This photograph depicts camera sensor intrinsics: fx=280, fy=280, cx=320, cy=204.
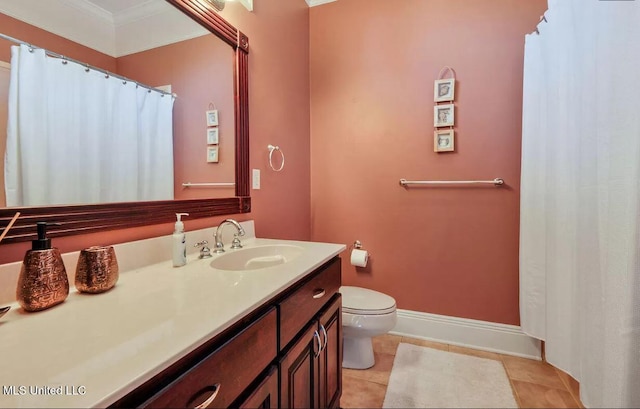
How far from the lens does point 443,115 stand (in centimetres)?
179

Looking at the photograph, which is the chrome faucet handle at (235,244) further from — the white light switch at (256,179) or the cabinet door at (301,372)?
the cabinet door at (301,372)

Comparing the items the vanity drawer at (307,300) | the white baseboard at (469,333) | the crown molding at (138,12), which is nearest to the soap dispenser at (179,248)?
the vanity drawer at (307,300)

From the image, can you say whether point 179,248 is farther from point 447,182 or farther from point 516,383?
point 516,383

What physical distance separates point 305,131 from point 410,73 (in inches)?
32.2

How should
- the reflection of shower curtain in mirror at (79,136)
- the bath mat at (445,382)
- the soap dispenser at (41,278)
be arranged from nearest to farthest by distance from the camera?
the soap dispenser at (41,278) → the reflection of shower curtain in mirror at (79,136) → the bath mat at (445,382)

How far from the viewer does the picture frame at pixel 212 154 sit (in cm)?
124

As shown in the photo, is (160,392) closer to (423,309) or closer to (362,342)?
(362,342)

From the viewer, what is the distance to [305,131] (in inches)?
82.5

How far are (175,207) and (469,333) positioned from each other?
188 centimetres

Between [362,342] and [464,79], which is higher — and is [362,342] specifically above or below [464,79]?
below

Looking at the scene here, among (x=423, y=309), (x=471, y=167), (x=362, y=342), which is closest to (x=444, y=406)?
(x=362, y=342)

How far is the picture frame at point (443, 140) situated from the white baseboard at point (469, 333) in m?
1.11

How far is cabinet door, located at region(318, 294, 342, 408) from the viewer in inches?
38.9

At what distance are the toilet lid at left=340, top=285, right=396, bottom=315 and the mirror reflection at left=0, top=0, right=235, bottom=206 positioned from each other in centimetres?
89
